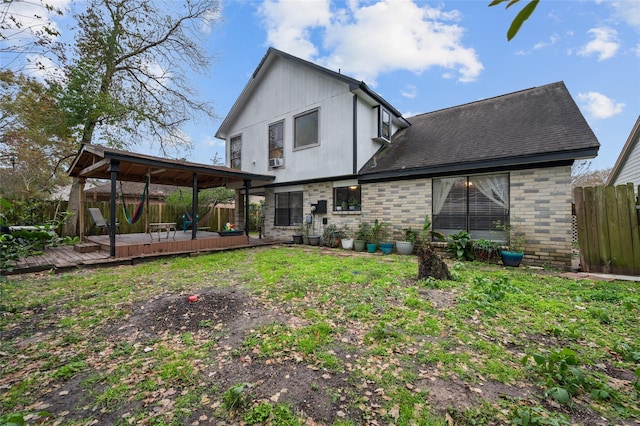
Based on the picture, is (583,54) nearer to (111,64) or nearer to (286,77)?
(286,77)

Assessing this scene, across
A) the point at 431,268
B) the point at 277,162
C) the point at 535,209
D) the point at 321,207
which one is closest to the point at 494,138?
the point at 535,209

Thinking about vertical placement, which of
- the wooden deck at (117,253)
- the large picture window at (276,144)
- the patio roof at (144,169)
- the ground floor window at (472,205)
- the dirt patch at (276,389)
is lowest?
the dirt patch at (276,389)

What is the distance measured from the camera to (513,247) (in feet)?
22.1

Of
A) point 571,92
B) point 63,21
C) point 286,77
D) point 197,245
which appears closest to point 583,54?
point 571,92

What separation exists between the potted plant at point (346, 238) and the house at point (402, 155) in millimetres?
271

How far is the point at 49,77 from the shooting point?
1010 cm

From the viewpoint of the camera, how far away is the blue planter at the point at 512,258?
252 inches

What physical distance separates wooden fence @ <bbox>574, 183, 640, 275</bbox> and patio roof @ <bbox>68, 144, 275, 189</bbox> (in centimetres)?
995

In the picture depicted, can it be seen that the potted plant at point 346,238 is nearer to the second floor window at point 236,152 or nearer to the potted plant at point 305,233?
the potted plant at point 305,233

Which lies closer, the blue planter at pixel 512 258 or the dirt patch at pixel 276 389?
the dirt patch at pixel 276 389

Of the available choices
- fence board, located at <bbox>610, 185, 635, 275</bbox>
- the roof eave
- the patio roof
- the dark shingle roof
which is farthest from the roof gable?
fence board, located at <bbox>610, 185, 635, 275</bbox>

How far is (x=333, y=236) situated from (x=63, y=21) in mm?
13099

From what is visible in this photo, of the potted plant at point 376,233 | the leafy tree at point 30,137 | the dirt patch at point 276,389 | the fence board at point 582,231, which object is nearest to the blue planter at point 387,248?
the potted plant at point 376,233

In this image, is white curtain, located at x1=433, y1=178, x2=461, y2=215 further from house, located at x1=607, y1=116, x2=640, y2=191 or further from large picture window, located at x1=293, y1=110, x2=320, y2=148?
house, located at x1=607, y1=116, x2=640, y2=191
